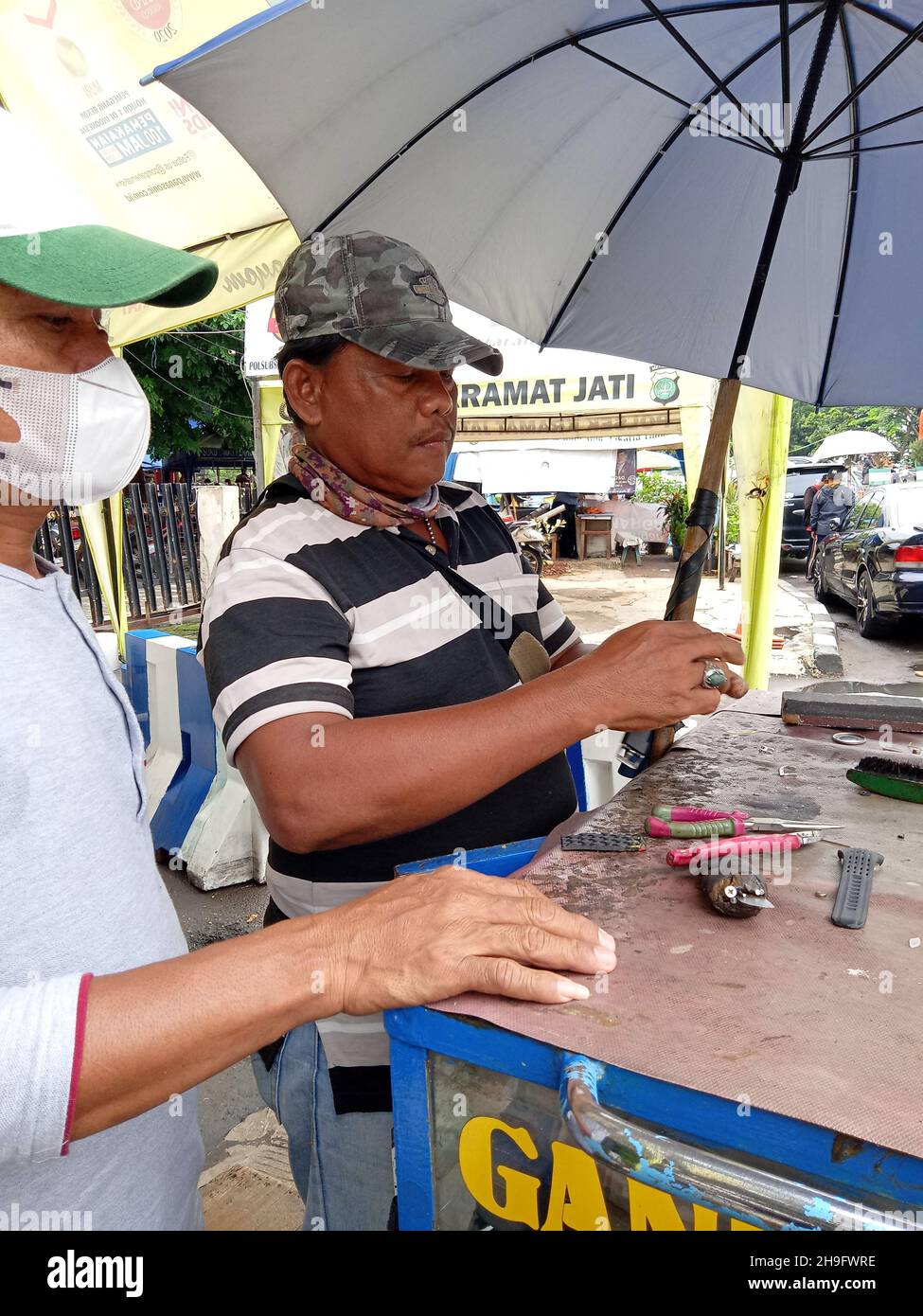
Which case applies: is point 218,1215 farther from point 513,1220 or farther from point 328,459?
point 328,459

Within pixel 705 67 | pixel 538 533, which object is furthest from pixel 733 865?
pixel 538 533

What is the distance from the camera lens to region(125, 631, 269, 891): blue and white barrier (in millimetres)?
4137

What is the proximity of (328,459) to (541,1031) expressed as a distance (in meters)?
1.08

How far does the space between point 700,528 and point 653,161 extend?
1.00 m

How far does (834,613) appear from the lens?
12781 mm

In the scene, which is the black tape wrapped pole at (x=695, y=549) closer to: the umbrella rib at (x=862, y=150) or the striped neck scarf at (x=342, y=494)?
the umbrella rib at (x=862, y=150)

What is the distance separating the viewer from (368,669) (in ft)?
4.64

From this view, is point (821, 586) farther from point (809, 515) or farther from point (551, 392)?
point (551, 392)

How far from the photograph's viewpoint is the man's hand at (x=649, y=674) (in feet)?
4.36

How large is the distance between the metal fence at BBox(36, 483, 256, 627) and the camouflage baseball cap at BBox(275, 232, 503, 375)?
9334mm

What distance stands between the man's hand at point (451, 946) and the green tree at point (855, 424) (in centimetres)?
3493

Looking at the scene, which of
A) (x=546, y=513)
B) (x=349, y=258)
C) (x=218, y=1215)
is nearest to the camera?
(x=349, y=258)

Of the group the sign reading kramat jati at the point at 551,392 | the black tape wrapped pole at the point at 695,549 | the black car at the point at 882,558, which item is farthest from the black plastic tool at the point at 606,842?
the black car at the point at 882,558
